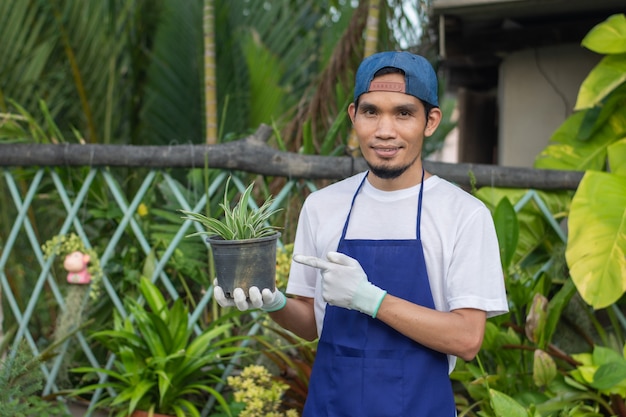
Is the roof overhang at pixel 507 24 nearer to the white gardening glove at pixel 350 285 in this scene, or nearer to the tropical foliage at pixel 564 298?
the tropical foliage at pixel 564 298

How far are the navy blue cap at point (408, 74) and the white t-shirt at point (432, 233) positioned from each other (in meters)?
0.23

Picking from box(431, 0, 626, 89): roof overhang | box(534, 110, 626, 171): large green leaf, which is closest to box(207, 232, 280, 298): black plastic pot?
box(534, 110, 626, 171): large green leaf

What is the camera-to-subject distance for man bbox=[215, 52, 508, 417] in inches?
63.4

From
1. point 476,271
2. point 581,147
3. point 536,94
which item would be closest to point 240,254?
point 476,271

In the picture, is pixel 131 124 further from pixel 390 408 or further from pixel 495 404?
pixel 390 408

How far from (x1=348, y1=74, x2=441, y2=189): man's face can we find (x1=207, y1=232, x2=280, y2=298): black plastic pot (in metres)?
0.33

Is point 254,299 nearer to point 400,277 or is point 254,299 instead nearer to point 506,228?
point 400,277

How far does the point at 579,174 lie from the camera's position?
3123mm

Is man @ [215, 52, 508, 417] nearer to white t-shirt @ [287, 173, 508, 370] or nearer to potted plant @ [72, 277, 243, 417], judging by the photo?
white t-shirt @ [287, 173, 508, 370]

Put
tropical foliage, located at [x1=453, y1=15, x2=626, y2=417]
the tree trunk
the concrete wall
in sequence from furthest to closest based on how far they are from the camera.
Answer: the concrete wall < the tree trunk < tropical foliage, located at [x1=453, y1=15, x2=626, y2=417]

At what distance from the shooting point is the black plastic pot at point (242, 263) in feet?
5.35

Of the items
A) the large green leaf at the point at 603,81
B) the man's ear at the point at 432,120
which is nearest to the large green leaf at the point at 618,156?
the large green leaf at the point at 603,81

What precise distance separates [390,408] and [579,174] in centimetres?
187

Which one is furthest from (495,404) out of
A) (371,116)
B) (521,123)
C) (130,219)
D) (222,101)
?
(222,101)
